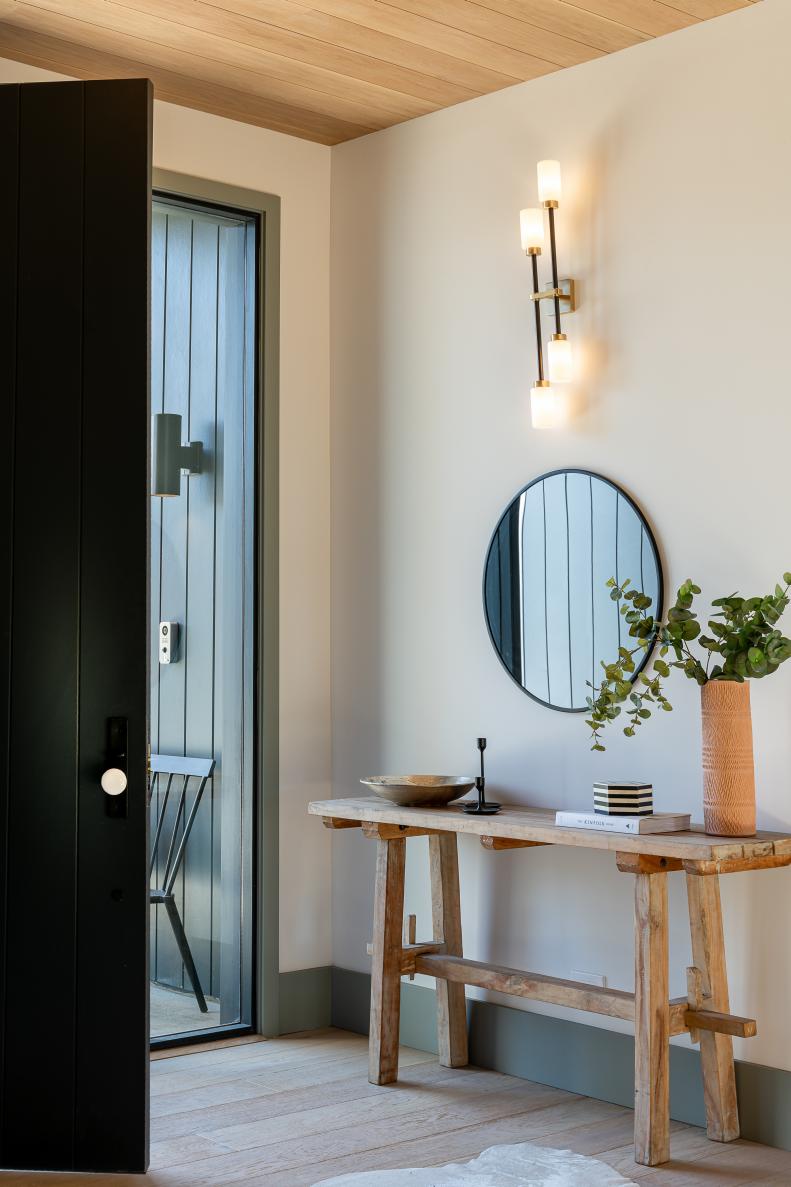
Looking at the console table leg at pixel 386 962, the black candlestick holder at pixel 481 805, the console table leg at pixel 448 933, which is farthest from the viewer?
the console table leg at pixel 448 933

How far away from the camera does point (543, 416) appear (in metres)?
3.83

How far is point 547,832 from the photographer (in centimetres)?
333

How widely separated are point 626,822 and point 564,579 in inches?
33.9

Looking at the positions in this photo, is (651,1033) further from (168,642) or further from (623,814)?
(168,642)

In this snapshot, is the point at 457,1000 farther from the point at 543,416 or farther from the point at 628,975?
the point at 543,416

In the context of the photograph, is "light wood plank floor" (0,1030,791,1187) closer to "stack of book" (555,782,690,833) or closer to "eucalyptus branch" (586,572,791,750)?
"stack of book" (555,782,690,833)

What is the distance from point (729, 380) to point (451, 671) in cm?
128

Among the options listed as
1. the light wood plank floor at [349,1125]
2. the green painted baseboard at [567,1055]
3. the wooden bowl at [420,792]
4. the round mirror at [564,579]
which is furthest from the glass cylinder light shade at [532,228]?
the light wood plank floor at [349,1125]

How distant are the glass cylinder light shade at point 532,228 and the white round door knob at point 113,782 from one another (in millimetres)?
1902

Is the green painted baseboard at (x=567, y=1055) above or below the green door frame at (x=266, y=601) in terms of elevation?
below

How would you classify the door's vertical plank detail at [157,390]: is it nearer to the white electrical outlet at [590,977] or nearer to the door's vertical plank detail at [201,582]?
the door's vertical plank detail at [201,582]

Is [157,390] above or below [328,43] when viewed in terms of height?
below

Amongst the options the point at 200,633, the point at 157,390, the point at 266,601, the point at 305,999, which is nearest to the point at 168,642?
the point at 200,633

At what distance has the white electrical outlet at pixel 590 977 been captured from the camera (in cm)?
369
